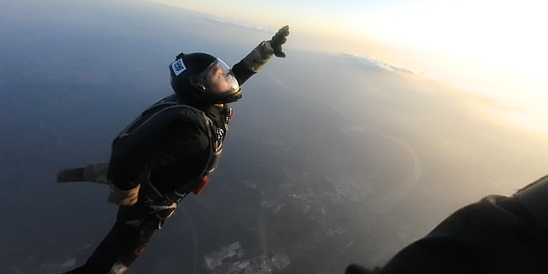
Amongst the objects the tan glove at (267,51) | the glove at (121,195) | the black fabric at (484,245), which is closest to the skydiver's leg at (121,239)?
the glove at (121,195)

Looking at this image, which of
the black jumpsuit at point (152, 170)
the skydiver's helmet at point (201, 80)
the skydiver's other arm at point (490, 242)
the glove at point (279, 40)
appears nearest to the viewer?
the skydiver's other arm at point (490, 242)

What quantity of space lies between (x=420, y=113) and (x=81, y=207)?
8026 centimetres

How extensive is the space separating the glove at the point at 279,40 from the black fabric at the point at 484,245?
2.61 meters

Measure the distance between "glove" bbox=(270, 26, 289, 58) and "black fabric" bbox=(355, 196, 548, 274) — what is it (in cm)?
261

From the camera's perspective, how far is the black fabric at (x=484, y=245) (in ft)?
1.42

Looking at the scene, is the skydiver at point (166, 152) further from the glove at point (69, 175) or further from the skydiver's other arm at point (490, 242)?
the skydiver's other arm at point (490, 242)

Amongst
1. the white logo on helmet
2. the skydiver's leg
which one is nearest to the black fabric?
the white logo on helmet

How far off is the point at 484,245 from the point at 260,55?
110 inches

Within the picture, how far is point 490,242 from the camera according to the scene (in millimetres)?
461

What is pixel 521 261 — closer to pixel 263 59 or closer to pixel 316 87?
pixel 263 59

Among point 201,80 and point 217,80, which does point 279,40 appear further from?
point 201,80

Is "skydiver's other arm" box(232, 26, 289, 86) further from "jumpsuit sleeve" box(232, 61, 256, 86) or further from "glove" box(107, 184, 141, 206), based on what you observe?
"glove" box(107, 184, 141, 206)

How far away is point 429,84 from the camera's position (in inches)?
6211

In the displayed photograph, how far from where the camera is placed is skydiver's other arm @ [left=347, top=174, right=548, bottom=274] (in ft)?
1.42
